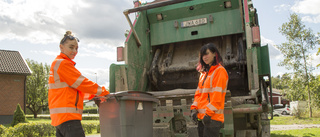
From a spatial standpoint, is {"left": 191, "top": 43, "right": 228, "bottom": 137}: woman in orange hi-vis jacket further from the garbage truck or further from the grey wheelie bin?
the garbage truck

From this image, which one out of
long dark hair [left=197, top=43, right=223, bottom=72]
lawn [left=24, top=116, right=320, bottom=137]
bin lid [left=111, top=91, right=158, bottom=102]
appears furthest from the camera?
lawn [left=24, top=116, right=320, bottom=137]

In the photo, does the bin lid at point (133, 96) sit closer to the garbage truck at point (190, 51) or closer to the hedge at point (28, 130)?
the garbage truck at point (190, 51)

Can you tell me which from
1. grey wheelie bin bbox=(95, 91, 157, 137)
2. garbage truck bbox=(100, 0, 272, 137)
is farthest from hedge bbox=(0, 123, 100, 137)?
grey wheelie bin bbox=(95, 91, 157, 137)

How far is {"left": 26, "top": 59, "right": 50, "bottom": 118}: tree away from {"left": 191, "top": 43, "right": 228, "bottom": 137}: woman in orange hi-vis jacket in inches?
1367

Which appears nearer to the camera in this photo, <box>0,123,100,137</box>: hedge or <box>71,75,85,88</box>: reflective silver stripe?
<box>71,75,85,88</box>: reflective silver stripe

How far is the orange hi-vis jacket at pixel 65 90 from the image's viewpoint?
216cm

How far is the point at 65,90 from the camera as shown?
7.22ft

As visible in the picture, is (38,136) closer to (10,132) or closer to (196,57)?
(10,132)

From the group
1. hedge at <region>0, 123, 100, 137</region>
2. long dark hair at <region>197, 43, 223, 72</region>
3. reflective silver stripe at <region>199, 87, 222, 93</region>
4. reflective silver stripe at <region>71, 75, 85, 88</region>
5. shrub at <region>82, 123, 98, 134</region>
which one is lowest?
shrub at <region>82, 123, 98, 134</region>

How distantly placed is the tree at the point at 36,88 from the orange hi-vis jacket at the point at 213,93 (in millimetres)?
34766

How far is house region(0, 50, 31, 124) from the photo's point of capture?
2016cm

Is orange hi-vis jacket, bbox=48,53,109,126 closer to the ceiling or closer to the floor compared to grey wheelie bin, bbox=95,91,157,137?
closer to the ceiling

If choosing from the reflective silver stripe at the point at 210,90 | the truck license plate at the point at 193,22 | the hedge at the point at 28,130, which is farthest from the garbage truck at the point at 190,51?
the hedge at the point at 28,130

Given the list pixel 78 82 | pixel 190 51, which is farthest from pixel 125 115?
pixel 190 51
